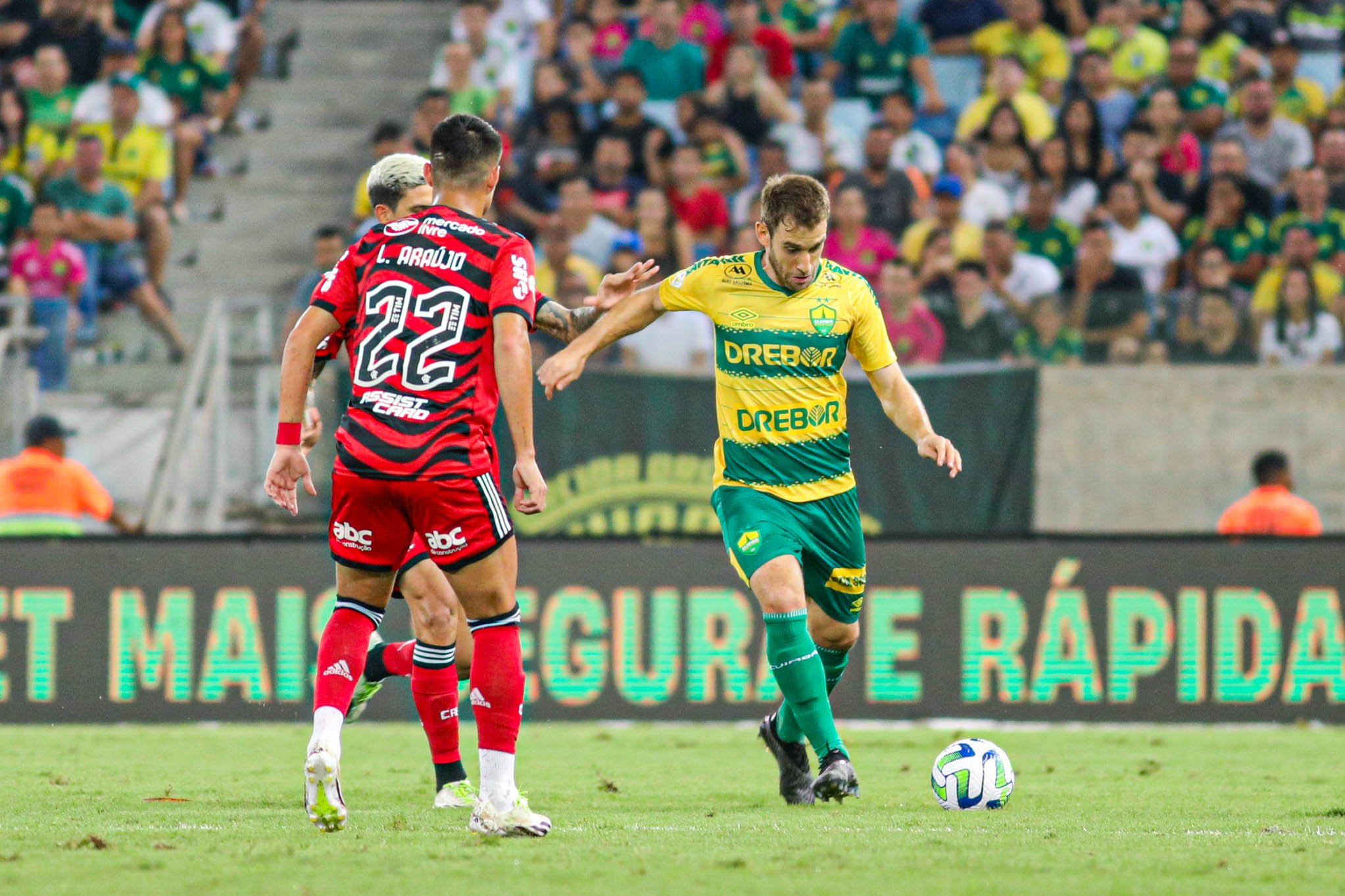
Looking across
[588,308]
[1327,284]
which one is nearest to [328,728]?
[588,308]

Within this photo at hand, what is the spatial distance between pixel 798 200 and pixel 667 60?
10584mm

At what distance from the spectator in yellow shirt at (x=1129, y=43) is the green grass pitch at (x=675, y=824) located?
27.9 feet

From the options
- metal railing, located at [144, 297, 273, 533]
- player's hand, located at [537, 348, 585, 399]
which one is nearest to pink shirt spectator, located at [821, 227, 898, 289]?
metal railing, located at [144, 297, 273, 533]

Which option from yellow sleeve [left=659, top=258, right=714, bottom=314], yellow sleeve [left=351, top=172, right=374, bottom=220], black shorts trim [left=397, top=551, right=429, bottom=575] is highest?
yellow sleeve [left=351, top=172, right=374, bottom=220]

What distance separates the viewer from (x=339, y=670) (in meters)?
6.05

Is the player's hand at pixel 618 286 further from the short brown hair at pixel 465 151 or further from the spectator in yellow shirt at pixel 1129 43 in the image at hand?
the spectator in yellow shirt at pixel 1129 43

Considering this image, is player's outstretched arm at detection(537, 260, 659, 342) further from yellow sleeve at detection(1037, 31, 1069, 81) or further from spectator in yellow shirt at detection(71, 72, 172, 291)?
→ yellow sleeve at detection(1037, 31, 1069, 81)

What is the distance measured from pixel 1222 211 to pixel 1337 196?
964 millimetres

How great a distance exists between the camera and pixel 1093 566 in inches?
458

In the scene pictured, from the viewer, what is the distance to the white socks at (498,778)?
233 inches

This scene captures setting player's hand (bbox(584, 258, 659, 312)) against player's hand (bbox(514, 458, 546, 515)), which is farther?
player's hand (bbox(584, 258, 659, 312))

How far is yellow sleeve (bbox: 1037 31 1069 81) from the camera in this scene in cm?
1731

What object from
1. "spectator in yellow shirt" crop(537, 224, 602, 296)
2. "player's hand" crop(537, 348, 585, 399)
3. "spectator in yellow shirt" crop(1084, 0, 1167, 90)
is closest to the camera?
"player's hand" crop(537, 348, 585, 399)

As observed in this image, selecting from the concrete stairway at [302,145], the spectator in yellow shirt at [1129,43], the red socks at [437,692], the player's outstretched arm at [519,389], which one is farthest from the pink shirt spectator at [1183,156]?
the player's outstretched arm at [519,389]
